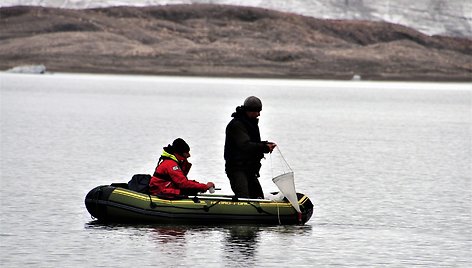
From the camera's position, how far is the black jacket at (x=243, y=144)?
17.7 metres

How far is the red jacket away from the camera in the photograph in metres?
17.3

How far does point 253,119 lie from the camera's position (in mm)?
17797

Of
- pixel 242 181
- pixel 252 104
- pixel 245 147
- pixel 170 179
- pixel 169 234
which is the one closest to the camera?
pixel 169 234

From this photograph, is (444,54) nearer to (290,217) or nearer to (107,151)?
(107,151)

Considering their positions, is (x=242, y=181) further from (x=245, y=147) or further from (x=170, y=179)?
(x=170, y=179)

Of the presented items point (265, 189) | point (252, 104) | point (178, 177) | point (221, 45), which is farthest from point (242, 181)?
point (221, 45)

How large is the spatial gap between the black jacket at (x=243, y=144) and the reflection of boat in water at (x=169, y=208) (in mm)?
604

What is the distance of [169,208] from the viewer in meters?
17.3

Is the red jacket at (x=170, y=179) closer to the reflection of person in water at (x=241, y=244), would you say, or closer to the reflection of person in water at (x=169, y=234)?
the reflection of person in water at (x=169, y=234)

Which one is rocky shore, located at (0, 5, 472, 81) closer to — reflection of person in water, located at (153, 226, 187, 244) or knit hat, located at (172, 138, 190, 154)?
knit hat, located at (172, 138, 190, 154)

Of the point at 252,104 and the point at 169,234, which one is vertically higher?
the point at 252,104

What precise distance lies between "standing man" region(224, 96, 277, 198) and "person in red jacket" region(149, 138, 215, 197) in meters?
0.60

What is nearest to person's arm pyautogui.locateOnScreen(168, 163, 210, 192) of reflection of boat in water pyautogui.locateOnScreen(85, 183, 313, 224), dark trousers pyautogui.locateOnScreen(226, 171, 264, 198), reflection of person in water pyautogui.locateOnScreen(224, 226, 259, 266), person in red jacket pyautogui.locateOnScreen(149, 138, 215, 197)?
person in red jacket pyautogui.locateOnScreen(149, 138, 215, 197)

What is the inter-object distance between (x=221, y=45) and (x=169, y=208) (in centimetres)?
13902
